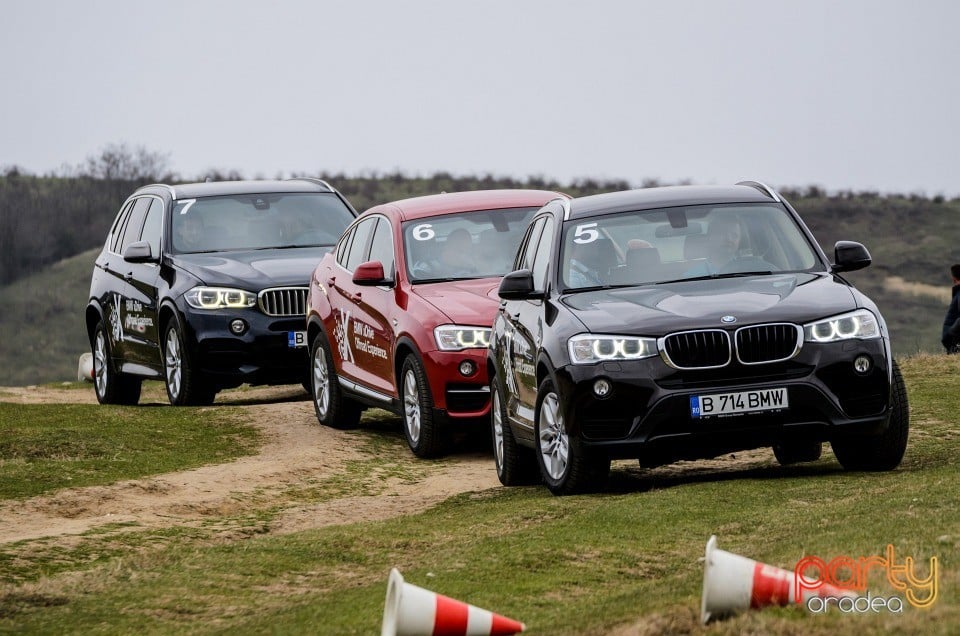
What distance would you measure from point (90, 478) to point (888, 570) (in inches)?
272

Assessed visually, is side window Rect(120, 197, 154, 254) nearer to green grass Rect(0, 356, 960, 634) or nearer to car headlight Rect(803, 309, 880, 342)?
green grass Rect(0, 356, 960, 634)

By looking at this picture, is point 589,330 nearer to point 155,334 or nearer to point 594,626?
point 594,626

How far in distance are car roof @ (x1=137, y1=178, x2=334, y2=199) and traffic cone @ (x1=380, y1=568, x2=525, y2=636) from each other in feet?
41.3

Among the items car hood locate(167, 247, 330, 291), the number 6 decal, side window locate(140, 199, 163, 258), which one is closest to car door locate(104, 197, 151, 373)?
side window locate(140, 199, 163, 258)

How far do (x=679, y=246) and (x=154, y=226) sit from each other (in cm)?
848

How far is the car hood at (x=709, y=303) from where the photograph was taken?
10.4 meters

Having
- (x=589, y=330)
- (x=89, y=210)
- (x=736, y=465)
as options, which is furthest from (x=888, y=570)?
(x=89, y=210)

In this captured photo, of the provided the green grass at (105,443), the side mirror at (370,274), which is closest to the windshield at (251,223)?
the green grass at (105,443)

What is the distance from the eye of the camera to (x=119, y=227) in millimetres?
20391

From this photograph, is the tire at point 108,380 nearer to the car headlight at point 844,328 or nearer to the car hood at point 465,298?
the car hood at point 465,298

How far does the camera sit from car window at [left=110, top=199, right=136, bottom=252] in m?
20.2

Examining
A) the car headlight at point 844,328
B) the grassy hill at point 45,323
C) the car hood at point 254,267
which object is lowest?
the grassy hill at point 45,323

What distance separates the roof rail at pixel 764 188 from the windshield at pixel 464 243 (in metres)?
2.54

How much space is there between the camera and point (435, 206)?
15.1 m
